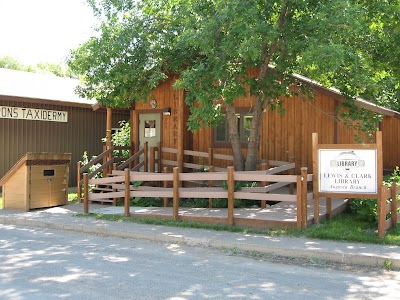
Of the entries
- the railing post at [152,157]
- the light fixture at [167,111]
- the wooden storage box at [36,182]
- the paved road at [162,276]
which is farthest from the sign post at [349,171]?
the wooden storage box at [36,182]

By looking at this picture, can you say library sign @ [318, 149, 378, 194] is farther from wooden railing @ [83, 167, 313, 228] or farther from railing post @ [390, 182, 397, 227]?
railing post @ [390, 182, 397, 227]

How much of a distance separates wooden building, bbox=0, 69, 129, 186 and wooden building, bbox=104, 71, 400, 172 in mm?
4646

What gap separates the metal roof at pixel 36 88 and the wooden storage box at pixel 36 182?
4754mm

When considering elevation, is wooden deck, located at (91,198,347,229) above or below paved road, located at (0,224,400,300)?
above

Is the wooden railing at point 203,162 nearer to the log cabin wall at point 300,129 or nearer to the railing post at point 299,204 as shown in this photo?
the log cabin wall at point 300,129

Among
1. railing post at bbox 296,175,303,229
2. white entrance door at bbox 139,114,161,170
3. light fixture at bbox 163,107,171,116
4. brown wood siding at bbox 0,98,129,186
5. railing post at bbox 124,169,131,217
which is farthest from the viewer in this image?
brown wood siding at bbox 0,98,129,186

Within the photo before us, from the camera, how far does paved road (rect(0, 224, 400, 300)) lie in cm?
596

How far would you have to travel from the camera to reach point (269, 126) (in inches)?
611

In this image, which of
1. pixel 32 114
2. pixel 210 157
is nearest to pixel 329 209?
pixel 210 157

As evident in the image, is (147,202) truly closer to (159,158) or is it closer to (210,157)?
(210,157)

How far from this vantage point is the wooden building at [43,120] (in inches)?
740

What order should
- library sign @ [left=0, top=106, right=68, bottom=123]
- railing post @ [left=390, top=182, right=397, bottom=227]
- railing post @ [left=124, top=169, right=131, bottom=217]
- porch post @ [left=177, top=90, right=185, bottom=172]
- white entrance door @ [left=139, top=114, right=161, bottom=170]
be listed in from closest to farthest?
1. railing post @ [left=390, top=182, right=397, bottom=227]
2. railing post @ [left=124, top=169, right=131, bottom=217]
3. porch post @ [left=177, top=90, right=185, bottom=172]
4. white entrance door @ [left=139, top=114, right=161, bottom=170]
5. library sign @ [left=0, top=106, right=68, bottom=123]

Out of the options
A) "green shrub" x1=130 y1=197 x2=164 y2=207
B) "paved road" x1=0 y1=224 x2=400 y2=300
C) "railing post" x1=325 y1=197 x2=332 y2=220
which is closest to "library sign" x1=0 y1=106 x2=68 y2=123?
"green shrub" x1=130 y1=197 x2=164 y2=207

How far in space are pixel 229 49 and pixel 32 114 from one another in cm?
1216
